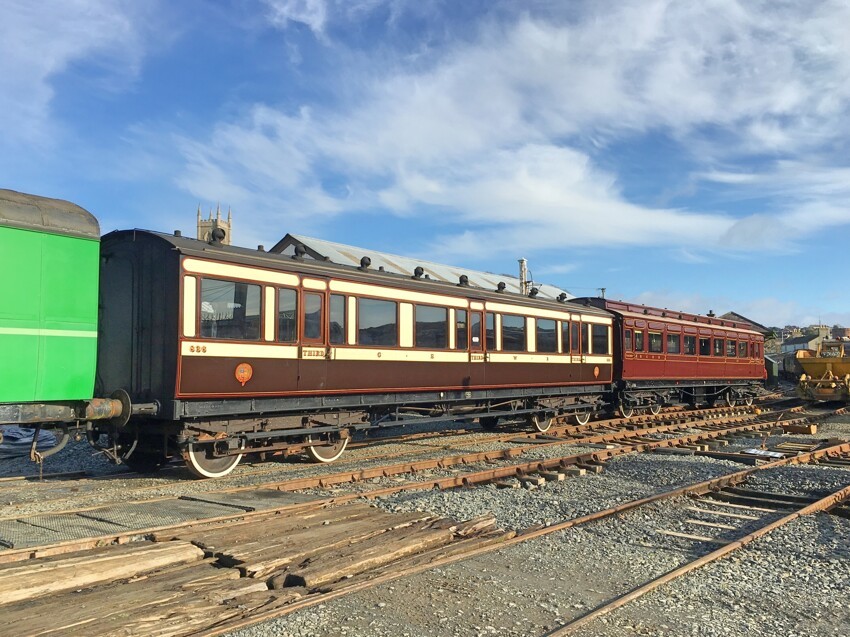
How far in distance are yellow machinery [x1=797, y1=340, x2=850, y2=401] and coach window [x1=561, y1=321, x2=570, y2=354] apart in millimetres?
13855

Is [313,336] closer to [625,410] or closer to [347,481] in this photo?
[347,481]

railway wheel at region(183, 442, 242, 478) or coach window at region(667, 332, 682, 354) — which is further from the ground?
coach window at region(667, 332, 682, 354)

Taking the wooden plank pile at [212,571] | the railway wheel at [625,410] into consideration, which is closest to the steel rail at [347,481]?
the wooden plank pile at [212,571]

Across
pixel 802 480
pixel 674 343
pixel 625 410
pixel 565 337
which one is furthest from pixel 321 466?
pixel 674 343

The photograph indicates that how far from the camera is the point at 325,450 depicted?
11398mm

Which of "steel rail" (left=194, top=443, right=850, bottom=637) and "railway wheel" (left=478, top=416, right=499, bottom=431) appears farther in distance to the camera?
"railway wheel" (left=478, top=416, right=499, bottom=431)

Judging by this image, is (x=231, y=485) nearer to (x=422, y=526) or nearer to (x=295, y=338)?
(x=295, y=338)

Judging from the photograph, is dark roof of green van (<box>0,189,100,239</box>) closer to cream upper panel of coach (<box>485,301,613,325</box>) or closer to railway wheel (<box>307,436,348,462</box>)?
railway wheel (<box>307,436,348,462</box>)

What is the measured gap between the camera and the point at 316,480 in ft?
29.5

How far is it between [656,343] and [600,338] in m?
3.16

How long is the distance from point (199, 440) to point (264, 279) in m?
2.42

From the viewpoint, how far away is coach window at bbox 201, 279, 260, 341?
920cm

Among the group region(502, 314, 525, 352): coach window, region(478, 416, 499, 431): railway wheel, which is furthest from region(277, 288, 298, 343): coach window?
region(478, 416, 499, 431): railway wheel

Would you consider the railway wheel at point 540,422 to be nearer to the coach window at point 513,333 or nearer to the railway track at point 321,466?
the railway track at point 321,466
